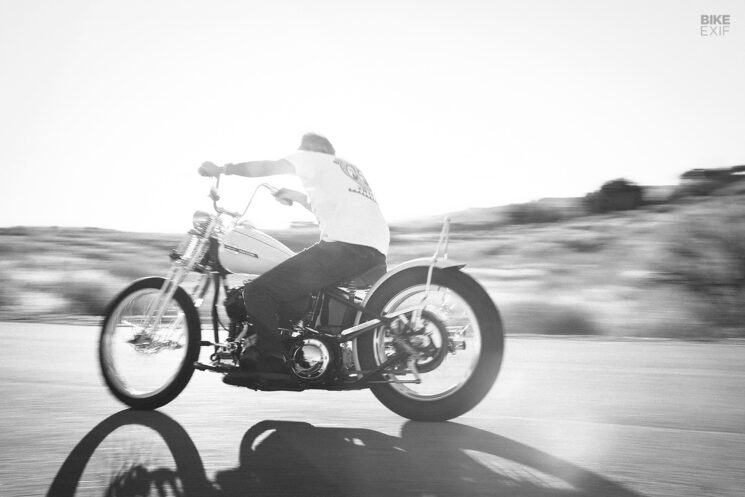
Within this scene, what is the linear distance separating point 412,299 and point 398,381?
0.52m

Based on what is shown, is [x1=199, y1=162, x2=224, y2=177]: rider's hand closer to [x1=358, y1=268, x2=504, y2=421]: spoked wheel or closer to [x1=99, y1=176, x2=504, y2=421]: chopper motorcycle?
[x1=99, y1=176, x2=504, y2=421]: chopper motorcycle

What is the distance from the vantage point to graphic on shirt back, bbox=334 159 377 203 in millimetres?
5332

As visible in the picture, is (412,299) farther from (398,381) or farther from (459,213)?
(459,213)

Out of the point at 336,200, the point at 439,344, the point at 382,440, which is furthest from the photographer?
the point at 336,200

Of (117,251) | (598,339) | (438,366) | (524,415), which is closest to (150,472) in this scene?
(438,366)

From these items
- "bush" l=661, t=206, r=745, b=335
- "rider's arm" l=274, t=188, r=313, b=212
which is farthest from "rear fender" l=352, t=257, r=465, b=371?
"bush" l=661, t=206, r=745, b=335

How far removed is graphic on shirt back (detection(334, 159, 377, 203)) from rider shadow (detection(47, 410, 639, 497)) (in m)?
1.50

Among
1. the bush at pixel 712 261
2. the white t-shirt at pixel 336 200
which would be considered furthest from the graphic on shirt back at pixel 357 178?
the bush at pixel 712 261

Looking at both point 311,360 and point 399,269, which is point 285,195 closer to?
point 399,269

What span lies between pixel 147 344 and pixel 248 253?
39.9 inches

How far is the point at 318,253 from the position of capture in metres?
5.21

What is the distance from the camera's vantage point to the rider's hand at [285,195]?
562 centimetres

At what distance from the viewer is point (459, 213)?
66.8 m

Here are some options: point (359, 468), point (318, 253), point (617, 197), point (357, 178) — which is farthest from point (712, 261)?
point (617, 197)
